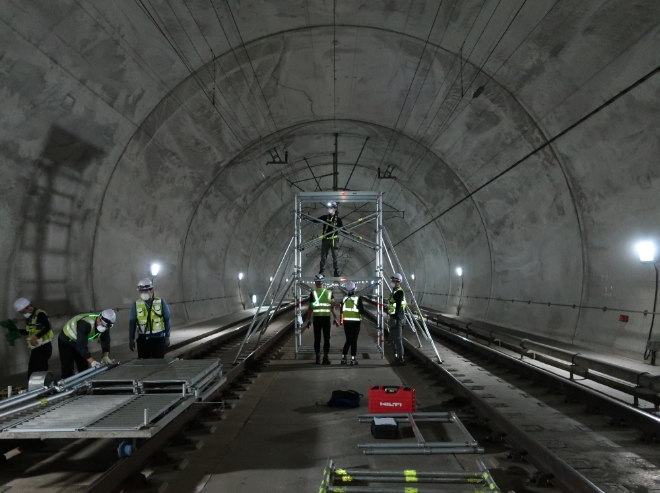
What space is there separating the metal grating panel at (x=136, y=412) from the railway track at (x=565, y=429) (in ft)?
10.4

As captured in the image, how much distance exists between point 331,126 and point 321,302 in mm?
7899

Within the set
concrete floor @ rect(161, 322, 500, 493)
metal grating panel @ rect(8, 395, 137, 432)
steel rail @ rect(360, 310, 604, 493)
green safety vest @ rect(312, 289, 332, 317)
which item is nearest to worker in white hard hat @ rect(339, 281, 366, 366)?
green safety vest @ rect(312, 289, 332, 317)

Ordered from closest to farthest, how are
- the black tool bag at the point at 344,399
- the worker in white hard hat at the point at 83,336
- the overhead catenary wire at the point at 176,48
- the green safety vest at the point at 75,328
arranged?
the worker in white hard hat at the point at 83,336
the green safety vest at the point at 75,328
the black tool bag at the point at 344,399
the overhead catenary wire at the point at 176,48

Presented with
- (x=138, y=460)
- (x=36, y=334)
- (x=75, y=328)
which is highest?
(x=75, y=328)

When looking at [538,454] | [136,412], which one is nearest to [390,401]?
[538,454]

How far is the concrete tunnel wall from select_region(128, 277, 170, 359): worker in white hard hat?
8.88 feet

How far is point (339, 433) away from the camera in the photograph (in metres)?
5.71

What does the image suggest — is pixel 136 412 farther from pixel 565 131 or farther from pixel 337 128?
pixel 337 128

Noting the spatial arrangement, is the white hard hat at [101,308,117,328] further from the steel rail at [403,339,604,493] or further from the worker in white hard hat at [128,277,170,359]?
the steel rail at [403,339,604,493]

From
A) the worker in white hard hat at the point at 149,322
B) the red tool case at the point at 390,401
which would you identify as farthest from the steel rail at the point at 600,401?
the worker in white hard hat at the point at 149,322

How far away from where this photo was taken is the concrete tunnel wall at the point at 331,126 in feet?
26.6

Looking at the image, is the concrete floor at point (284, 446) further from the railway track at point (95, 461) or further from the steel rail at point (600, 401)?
the steel rail at point (600, 401)

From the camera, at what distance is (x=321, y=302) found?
33.1 feet

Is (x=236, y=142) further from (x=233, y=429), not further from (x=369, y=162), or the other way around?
(x=233, y=429)
